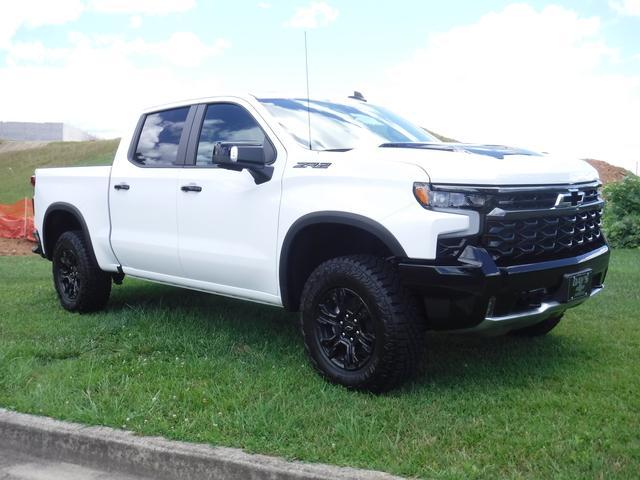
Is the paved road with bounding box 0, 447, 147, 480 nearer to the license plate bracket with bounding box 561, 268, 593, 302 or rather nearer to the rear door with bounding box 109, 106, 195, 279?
the rear door with bounding box 109, 106, 195, 279

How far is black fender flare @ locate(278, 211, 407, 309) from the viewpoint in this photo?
4284mm

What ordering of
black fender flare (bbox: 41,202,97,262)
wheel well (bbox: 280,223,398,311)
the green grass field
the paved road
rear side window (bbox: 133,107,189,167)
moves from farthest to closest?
1. the green grass field
2. black fender flare (bbox: 41,202,97,262)
3. rear side window (bbox: 133,107,189,167)
4. wheel well (bbox: 280,223,398,311)
5. the paved road

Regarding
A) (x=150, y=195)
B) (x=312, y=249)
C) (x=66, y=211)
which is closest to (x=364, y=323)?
(x=312, y=249)

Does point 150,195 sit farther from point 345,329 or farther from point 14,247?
point 14,247

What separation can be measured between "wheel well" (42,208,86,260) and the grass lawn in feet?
3.20

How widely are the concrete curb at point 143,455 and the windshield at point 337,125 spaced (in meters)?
2.16

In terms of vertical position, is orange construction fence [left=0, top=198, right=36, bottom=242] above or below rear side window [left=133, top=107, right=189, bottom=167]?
below

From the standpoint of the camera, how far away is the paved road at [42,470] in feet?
13.3

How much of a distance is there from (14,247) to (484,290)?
44.8 feet

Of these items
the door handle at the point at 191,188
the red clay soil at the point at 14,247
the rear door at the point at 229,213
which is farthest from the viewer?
the red clay soil at the point at 14,247

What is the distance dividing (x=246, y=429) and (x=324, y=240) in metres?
1.49

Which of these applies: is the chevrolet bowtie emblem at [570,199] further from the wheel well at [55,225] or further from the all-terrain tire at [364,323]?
the wheel well at [55,225]

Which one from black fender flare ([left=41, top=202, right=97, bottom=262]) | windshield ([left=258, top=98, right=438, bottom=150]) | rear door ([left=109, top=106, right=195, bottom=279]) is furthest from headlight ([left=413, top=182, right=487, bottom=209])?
black fender flare ([left=41, top=202, right=97, bottom=262])

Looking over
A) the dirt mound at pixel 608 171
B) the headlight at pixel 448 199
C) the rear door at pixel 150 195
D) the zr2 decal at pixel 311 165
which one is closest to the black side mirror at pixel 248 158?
the zr2 decal at pixel 311 165
